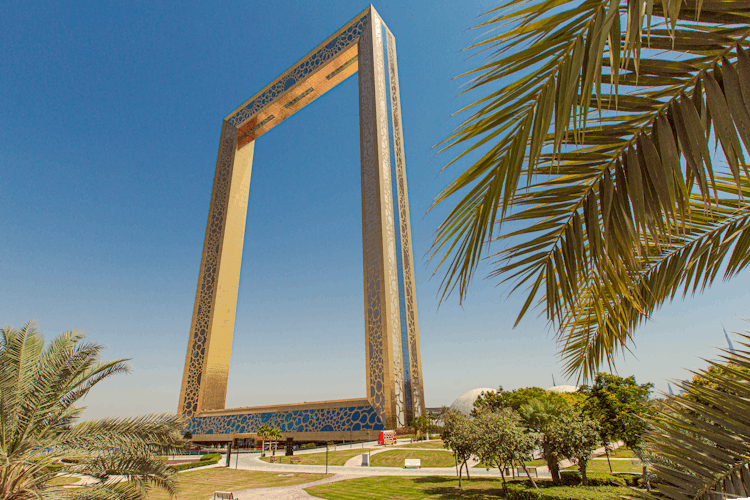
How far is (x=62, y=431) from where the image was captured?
6469 mm

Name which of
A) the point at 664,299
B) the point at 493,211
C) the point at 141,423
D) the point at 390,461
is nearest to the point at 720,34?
the point at 493,211

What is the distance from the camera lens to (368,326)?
22.8 meters

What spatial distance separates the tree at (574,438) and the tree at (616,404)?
14.7 ft

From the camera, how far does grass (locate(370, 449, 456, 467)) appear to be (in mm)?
18737

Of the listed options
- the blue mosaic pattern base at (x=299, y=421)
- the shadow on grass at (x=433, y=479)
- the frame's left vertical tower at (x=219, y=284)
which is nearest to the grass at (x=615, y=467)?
the shadow on grass at (x=433, y=479)

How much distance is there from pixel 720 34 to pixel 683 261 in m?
1.90

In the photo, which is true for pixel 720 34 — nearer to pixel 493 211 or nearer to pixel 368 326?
pixel 493 211

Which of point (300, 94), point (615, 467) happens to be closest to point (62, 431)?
point (615, 467)

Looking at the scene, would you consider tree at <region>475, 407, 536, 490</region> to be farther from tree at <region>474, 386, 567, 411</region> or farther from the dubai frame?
tree at <region>474, 386, 567, 411</region>

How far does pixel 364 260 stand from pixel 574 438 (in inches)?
577

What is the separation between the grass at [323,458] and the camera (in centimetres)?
2030

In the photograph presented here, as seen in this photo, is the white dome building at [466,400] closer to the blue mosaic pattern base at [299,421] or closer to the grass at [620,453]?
the grass at [620,453]

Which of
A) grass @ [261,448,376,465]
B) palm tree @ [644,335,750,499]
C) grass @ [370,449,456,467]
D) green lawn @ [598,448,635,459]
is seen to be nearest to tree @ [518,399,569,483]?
grass @ [370,449,456,467]

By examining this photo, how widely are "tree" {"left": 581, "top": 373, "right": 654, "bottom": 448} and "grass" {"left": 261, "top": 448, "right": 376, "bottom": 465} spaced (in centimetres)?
1213
